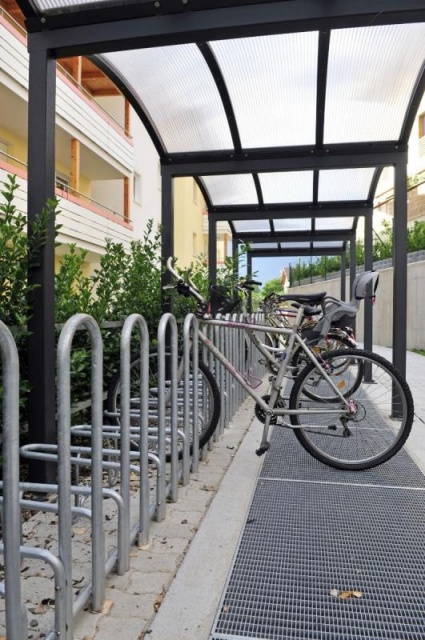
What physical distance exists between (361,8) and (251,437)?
121 inches

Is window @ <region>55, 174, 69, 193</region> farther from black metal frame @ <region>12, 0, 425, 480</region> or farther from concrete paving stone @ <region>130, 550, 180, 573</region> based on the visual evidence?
concrete paving stone @ <region>130, 550, 180, 573</region>

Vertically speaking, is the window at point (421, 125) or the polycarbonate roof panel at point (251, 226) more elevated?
the window at point (421, 125)

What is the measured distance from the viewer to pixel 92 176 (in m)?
17.6

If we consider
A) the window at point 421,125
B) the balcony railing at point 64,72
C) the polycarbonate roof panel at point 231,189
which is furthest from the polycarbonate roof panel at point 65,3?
the window at point 421,125

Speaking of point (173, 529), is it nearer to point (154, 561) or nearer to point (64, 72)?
point (154, 561)

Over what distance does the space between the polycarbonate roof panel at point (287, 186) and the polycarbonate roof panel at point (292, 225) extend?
5.38ft

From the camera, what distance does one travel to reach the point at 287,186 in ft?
22.1

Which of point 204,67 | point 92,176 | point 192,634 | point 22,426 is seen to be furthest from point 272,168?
point 92,176

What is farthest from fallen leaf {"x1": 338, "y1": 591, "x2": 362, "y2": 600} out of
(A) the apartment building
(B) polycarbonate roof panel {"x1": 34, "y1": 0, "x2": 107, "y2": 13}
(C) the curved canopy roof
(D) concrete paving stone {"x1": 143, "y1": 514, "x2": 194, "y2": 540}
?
(A) the apartment building

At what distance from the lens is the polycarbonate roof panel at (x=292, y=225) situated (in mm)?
8797

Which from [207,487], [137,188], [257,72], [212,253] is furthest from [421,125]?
[207,487]

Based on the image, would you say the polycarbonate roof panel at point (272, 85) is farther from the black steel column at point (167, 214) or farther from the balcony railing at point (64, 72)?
the balcony railing at point (64, 72)

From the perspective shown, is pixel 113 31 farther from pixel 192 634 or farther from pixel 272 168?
pixel 192 634

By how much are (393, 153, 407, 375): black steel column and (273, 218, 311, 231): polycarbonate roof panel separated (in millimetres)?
3883
